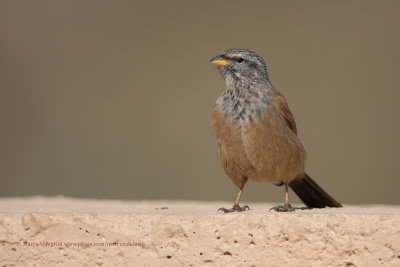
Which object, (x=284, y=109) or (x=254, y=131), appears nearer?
(x=254, y=131)

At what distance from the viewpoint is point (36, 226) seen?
4.75m

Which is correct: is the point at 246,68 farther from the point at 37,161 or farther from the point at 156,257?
the point at 37,161

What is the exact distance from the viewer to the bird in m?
5.90

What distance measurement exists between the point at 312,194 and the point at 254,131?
3.22 ft

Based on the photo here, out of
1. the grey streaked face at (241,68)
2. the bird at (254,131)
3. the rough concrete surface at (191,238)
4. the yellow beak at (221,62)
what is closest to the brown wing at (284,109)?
the bird at (254,131)

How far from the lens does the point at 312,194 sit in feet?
21.3

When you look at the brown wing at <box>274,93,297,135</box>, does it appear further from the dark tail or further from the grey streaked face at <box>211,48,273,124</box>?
the dark tail

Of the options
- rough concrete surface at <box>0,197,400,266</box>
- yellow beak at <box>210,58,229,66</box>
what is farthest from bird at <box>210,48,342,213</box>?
rough concrete surface at <box>0,197,400,266</box>

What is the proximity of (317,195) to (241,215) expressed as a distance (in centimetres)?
186

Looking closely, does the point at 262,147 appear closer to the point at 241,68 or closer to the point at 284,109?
the point at 284,109

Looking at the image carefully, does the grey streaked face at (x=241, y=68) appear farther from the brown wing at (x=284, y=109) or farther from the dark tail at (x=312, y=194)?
the dark tail at (x=312, y=194)

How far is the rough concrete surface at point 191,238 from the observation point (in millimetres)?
4609

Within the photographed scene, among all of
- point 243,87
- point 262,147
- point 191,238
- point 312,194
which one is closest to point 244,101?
point 243,87

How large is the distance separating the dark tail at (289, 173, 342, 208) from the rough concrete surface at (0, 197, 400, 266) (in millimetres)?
1678
